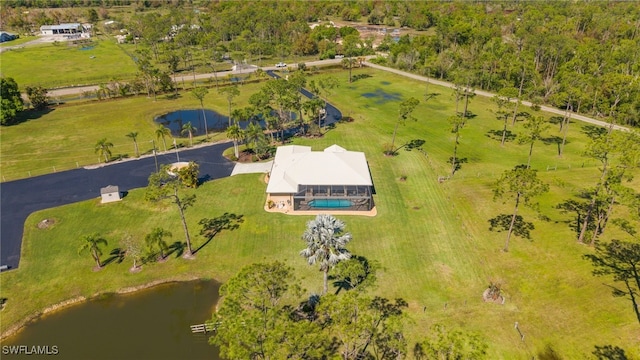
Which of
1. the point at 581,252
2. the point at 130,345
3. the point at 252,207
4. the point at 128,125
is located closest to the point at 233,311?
the point at 130,345

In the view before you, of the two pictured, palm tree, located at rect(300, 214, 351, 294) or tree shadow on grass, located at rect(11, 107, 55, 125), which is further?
tree shadow on grass, located at rect(11, 107, 55, 125)

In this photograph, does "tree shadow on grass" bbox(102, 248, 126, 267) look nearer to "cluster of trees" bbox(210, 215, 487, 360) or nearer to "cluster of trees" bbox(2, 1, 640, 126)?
"cluster of trees" bbox(210, 215, 487, 360)

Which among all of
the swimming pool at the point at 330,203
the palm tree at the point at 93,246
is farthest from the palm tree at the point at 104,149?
the swimming pool at the point at 330,203

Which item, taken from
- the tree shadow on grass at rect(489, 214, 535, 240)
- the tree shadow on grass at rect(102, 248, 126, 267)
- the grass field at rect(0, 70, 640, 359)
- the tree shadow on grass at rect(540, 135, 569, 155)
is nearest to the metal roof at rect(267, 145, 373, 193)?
the grass field at rect(0, 70, 640, 359)

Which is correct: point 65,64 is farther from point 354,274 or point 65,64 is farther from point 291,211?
point 354,274

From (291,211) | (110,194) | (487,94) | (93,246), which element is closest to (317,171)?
(291,211)

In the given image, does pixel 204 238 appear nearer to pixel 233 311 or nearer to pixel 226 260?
pixel 226 260

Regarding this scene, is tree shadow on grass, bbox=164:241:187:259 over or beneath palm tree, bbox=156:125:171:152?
beneath

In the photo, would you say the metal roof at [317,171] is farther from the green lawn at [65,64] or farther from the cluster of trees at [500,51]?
the green lawn at [65,64]
